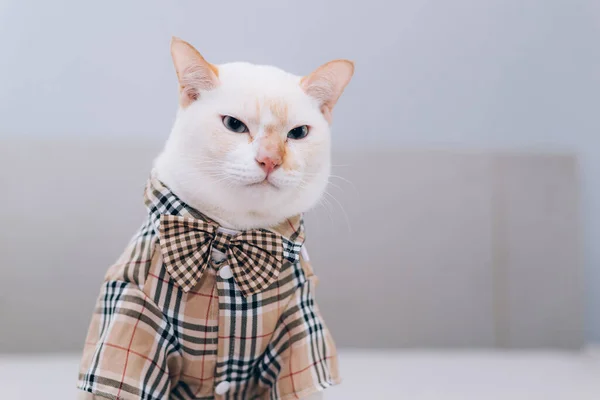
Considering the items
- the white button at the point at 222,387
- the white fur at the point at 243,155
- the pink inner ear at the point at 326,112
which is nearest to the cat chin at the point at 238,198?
the white fur at the point at 243,155

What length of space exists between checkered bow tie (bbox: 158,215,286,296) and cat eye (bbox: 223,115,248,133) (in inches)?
5.7

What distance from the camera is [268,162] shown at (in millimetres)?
743

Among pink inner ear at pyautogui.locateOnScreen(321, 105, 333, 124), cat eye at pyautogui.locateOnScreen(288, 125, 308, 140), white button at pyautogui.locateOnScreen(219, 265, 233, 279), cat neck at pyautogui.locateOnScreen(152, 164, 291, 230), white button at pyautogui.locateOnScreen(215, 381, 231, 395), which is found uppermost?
pink inner ear at pyautogui.locateOnScreen(321, 105, 333, 124)

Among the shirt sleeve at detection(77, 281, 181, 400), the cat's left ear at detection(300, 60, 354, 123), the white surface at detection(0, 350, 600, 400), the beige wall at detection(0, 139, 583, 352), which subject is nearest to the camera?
the shirt sleeve at detection(77, 281, 181, 400)

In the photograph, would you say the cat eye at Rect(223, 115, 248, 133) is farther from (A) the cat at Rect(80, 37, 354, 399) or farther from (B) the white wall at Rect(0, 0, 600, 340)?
(B) the white wall at Rect(0, 0, 600, 340)

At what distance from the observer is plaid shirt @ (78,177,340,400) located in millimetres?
750

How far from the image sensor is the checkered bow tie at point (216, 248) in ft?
2.52

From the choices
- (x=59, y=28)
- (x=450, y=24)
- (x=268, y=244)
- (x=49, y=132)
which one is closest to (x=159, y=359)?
(x=268, y=244)

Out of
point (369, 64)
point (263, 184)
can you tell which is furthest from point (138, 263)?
point (369, 64)

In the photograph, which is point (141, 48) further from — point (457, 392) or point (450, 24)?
point (457, 392)

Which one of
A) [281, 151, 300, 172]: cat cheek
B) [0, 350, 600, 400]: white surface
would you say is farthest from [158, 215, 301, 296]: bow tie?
[0, 350, 600, 400]: white surface

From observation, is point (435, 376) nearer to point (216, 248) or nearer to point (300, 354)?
point (300, 354)

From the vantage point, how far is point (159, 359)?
0.77 m

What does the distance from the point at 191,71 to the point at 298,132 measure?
187 mm
